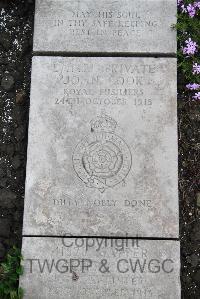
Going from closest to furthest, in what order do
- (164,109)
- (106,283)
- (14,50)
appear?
(106,283)
(164,109)
(14,50)

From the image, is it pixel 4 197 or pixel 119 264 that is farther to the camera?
pixel 4 197

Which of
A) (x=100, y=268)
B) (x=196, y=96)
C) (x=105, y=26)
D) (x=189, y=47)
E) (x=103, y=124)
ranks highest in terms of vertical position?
(x=105, y=26)

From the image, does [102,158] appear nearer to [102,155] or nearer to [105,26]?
[102,155]

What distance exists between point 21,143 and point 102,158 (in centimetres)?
69

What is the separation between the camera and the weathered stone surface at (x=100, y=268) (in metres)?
3.84

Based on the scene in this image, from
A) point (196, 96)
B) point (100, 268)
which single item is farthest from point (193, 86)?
point (100, 268)

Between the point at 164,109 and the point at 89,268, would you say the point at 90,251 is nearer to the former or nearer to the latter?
the point at 89,268

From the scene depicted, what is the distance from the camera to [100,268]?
3.88m

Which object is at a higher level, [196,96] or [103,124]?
[196,96]

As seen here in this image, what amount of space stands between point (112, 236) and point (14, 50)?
1.73 m

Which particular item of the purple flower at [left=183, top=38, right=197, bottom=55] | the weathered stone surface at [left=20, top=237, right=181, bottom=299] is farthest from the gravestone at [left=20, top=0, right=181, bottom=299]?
the purple flower at [left=183, top=38, right=197, bottom=55]

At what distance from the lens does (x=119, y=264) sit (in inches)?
153

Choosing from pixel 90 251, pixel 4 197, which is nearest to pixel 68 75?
pixel 4 197

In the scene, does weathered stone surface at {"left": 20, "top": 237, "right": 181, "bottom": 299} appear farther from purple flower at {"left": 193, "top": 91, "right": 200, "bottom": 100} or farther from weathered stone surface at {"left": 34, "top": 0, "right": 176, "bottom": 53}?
weathered stone surface at {"left": 34, "top": 0, "right": 176, "bottom": 53}
